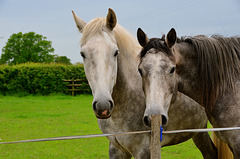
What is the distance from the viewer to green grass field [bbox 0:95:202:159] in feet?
21.0

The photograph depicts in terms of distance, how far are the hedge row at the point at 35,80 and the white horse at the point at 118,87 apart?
51.1 ft

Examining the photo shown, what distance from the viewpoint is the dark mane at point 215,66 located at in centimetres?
299

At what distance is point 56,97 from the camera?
1756cm

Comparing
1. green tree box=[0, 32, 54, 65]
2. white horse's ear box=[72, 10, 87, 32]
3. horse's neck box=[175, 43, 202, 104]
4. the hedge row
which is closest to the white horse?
white horse's ear box=[72, 10, 87, 32]

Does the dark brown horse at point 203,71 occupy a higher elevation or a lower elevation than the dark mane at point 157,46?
lower

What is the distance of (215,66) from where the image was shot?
3.04 metres

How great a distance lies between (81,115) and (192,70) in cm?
887

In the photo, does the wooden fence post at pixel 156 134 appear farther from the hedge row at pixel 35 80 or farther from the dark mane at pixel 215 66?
→ the hedge row at pixel 35 80

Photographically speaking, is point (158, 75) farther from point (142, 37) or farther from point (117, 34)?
point (117, 34)

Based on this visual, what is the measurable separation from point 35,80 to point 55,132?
1088cm

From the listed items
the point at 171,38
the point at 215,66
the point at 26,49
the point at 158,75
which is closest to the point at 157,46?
the point at 171,38

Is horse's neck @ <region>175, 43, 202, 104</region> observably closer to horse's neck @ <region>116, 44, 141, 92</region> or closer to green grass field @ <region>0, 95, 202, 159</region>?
horse's neck @ <region>116, 44, 141, 92</region>

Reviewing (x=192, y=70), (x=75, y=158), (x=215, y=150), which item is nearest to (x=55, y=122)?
(x=75, y=158)

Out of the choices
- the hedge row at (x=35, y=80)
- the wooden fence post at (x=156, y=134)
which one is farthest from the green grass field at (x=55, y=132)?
the hedge row at (x=35, y=80)
